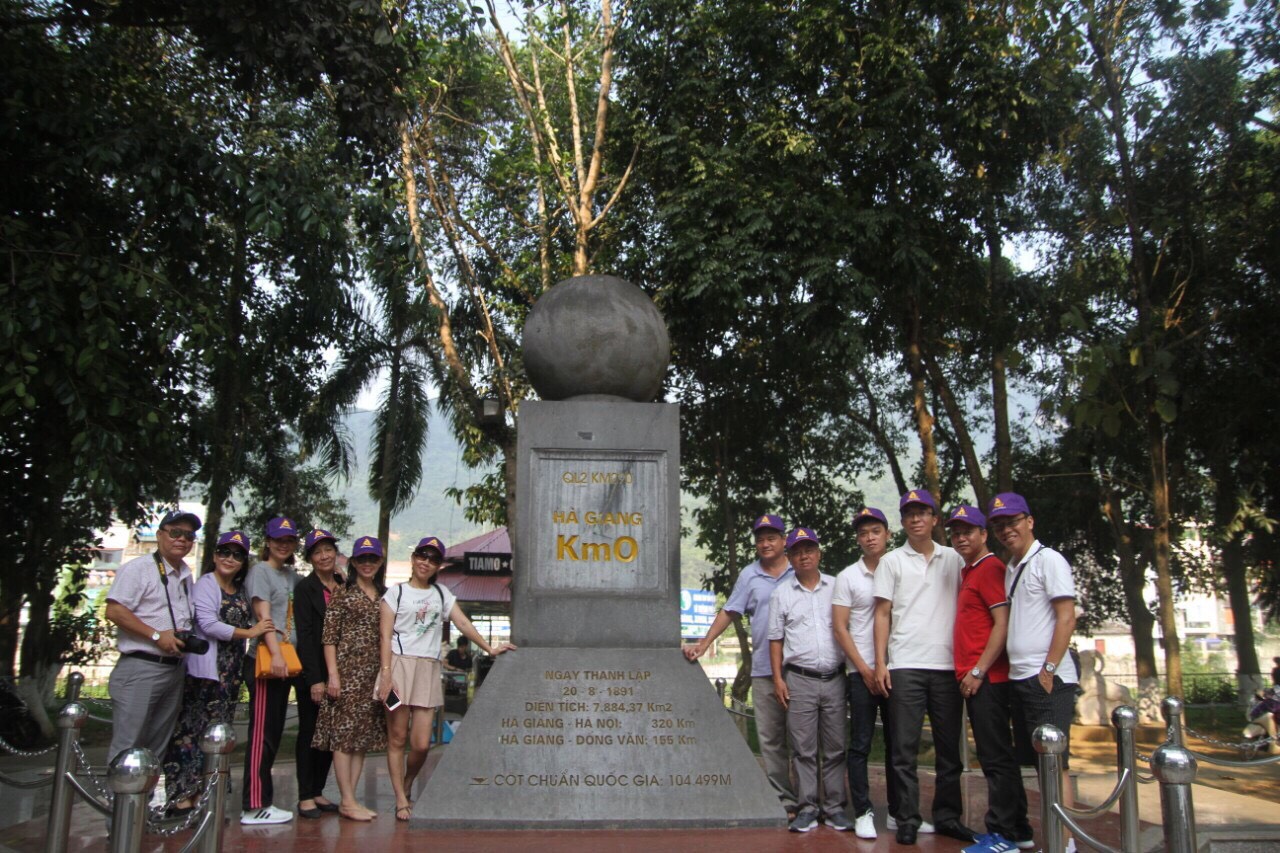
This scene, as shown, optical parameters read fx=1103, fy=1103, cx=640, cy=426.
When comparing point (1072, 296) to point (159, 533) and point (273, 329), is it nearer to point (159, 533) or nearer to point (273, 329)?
point (273, 329)

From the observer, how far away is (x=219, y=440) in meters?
15.9

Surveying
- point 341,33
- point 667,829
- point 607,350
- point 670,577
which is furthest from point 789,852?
point 341,33

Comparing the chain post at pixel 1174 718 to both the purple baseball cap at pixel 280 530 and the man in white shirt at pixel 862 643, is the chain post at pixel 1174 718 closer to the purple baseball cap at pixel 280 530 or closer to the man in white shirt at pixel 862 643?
the man in white shirt at pixel 862 643

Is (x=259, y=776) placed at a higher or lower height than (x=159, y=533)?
lower

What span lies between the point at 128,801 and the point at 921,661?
390cm

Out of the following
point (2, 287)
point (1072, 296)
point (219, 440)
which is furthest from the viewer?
point (1072, 296)

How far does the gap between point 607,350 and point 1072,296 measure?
1271cm

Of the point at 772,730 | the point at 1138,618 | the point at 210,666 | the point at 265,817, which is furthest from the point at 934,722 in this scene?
the point at 1138,618

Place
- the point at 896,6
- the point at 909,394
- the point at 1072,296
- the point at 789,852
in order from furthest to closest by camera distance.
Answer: the point at 909,394, the point at 1072,296, the point at 896,6, the point at 789,852

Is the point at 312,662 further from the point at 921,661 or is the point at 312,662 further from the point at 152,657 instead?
the point at 921,661

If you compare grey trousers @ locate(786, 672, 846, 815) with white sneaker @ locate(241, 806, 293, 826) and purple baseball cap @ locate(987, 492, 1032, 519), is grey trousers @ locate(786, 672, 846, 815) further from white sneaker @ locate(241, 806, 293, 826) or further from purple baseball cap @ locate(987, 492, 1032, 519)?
white sneaker @ locate(241, 806, 293, 826)

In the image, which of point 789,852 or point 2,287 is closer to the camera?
point 789,852

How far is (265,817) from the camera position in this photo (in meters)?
6.27

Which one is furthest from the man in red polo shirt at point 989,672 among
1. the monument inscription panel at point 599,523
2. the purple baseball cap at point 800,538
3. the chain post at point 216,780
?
the chain post at point 216,780
